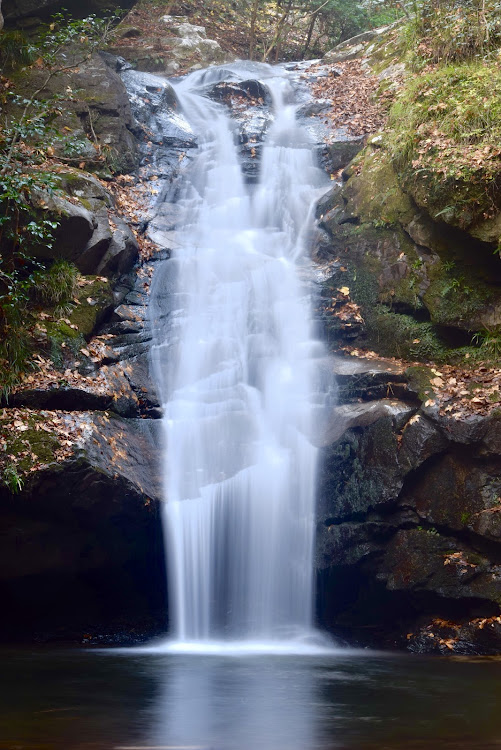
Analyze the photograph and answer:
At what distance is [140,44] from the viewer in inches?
733

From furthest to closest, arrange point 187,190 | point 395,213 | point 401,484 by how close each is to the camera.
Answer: point 187,190, point 395,213, point 401,484

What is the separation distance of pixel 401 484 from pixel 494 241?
3.40 metres

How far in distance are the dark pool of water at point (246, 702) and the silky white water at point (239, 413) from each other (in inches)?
41.2

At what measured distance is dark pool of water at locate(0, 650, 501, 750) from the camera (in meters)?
3.80

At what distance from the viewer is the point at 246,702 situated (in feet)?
16.1

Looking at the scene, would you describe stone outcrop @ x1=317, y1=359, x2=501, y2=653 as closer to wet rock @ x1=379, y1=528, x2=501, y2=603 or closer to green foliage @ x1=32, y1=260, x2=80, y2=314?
wet rock @ x1=379, y1=528, x2=501, y2=603

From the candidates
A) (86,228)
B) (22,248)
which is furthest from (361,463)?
(22,248)

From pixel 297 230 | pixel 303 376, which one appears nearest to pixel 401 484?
pixel 303 376

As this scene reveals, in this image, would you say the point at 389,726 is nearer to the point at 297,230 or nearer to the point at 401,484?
the point at 401,484

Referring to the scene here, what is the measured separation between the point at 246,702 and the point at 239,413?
4.43 metres

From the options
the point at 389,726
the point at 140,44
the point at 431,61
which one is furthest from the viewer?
the point at 140,44

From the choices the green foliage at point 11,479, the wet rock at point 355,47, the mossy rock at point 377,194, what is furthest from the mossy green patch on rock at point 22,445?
the wet rock at point 355,47

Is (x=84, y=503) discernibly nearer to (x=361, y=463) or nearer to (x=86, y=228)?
(x=361, y=463)

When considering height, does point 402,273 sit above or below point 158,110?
below
